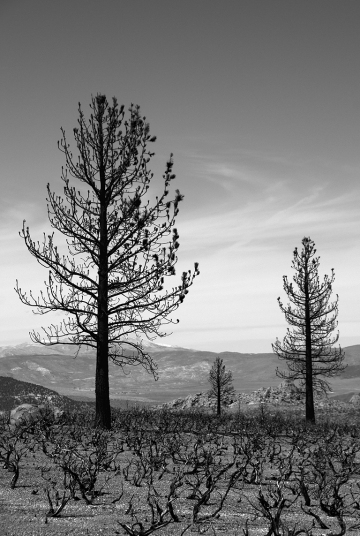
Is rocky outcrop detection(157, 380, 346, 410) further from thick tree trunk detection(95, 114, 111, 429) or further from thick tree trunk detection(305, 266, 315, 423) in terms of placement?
thick tree trunk detection(95, 114, 111, 429)

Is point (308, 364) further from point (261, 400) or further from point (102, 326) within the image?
point (261, 400)

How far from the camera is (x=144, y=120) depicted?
13102 millimetres

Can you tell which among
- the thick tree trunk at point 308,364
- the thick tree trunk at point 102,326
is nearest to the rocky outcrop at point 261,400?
the thick tree trunk at point 308,364

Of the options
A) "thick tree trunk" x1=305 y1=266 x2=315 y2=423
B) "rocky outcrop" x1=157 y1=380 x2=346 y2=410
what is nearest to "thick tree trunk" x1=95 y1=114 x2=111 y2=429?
"thick tree trunk" x1=305 y1=266 x2=315 y2=423

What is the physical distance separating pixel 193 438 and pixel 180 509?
6.22 metres

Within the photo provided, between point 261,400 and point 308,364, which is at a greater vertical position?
→ point 308,364

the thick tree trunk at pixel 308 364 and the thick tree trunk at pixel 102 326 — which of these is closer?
the thick tree trunk at pixel 102 326

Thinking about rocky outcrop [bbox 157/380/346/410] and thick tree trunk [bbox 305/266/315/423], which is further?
rocky outcrop [bbox 157/380/346/410]

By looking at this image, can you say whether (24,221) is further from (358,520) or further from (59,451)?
(358,520)

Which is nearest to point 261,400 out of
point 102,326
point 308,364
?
point 308,364

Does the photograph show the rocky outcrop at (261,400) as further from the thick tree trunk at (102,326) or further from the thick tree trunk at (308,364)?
the thick tree trunk at (102,326)

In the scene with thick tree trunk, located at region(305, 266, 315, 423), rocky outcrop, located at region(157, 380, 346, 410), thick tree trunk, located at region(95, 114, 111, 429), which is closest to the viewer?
thick tree trunk, located at region(95, 114, 111, 429)

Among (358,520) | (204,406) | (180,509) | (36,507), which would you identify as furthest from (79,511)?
(204,406)

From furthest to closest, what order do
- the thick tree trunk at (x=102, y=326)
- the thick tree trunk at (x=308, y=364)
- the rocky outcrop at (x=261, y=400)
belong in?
the rocky outcrop at (x=261, y=400)
the thick tree trunk at (x=308, y=364)
the thick tree trunk at (x=102, y=326)
